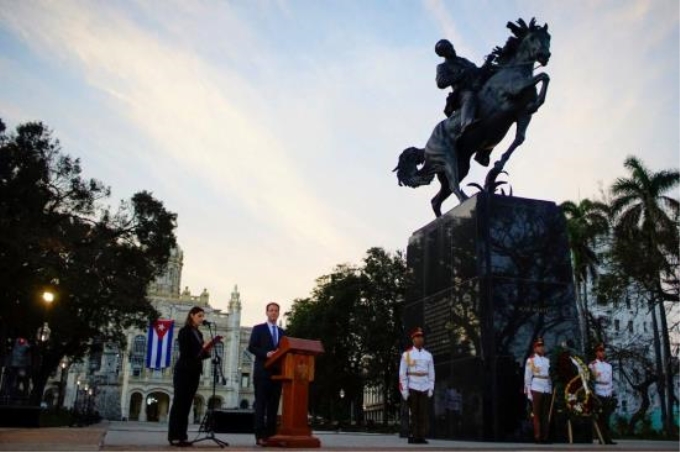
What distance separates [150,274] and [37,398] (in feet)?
31.0

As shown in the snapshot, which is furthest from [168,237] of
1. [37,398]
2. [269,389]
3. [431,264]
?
[269,389]

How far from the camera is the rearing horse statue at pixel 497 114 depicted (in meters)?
10.4

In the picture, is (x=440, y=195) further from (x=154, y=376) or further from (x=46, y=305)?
(x=154, y=376)

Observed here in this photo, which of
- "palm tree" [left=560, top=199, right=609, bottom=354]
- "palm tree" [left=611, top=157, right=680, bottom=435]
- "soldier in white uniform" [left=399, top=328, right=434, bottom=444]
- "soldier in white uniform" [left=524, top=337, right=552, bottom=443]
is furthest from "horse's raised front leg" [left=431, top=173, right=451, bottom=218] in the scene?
"palm tree" [left=560, top=199, right=609, bottom=354]

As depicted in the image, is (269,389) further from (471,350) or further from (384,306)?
(384,306)

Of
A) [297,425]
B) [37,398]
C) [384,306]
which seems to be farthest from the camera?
[384,306]

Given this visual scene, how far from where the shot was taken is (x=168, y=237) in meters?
33.7

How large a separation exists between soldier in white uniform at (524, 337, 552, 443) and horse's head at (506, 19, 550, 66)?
4.74 metres

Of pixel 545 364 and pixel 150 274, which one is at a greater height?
pixel 150 274

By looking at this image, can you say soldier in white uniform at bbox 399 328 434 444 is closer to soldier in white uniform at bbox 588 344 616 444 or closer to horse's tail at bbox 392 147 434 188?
soldier in white uniform at bbox 588 344 616 444

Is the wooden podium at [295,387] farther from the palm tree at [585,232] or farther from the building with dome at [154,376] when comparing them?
the building with dome at [154,376]

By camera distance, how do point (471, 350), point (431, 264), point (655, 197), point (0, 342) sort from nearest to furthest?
point (471, 350) < point (431, 264) < point (0, 342) < point (655, 197)

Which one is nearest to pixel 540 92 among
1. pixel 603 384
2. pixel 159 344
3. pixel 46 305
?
pixel 603 384

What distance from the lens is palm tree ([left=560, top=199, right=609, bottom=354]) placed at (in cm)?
3319
